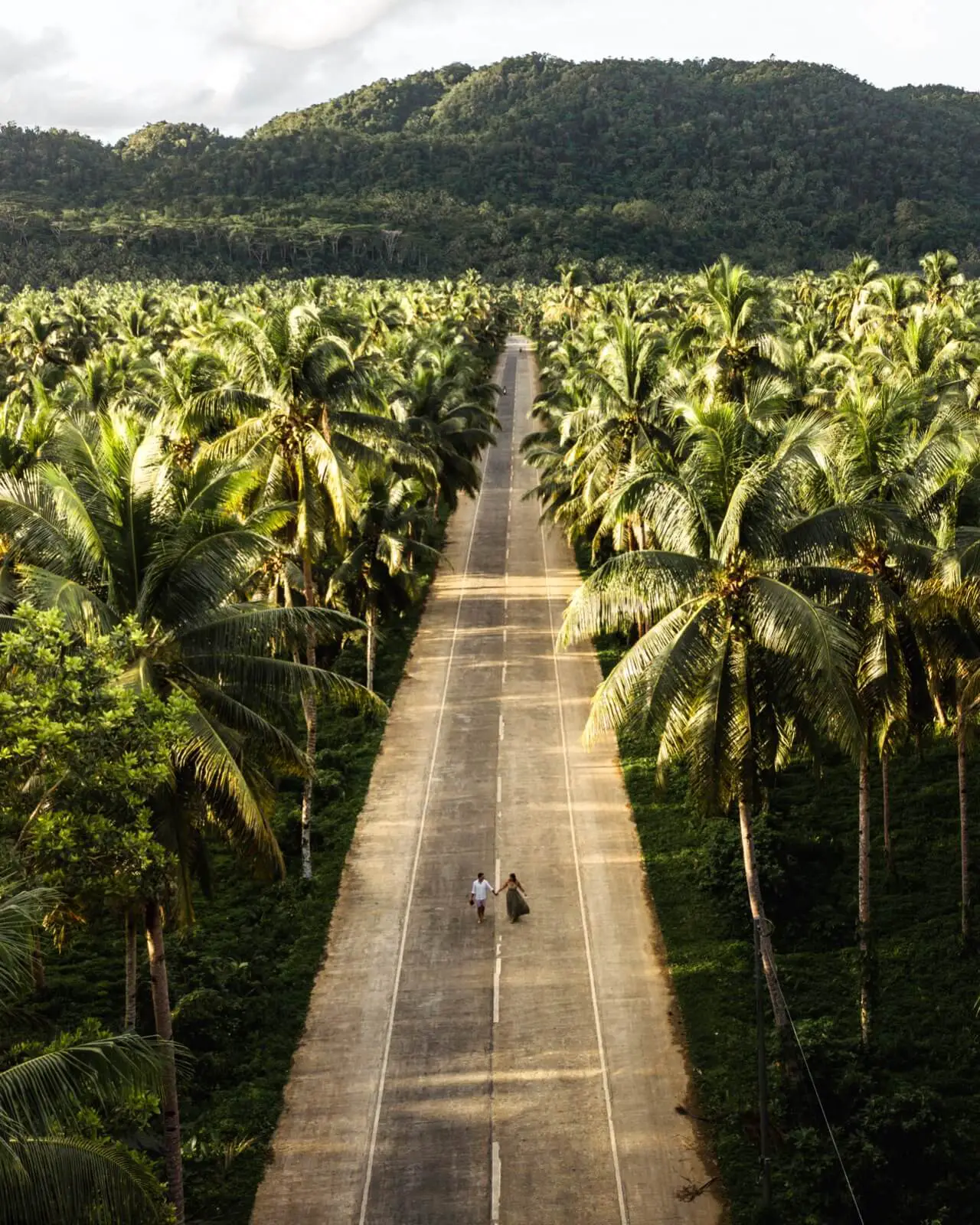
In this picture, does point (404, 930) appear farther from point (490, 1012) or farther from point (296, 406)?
point (296, 406)

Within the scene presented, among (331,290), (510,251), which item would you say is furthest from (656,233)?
(331,290)

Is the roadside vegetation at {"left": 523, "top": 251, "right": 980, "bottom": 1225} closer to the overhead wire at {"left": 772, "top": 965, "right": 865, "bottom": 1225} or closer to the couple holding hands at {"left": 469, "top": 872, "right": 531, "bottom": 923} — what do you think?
the overhead wire at {"left": 772, "top": 965, "right": 865, "bottom": 1225}

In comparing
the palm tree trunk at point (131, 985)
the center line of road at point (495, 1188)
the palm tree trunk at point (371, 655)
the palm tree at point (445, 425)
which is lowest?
the center line of road at point (495, 1188)

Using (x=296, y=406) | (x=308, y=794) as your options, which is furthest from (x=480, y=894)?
(x=296, y=406)

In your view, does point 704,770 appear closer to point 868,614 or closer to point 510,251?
point 868,614

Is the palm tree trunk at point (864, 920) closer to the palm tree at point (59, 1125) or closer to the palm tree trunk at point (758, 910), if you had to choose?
the palm tree trunk at point (758, 910)

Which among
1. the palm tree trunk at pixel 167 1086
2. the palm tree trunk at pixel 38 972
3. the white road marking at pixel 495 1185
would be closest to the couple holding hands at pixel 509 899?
the white road marking at pixel 495 1185

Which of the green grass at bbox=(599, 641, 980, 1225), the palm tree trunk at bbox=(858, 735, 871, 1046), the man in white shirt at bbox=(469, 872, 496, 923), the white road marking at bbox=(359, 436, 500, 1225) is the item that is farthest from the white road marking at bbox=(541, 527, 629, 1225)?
the palm tree trunk at bbox=(858, 735, 871, 1046)
